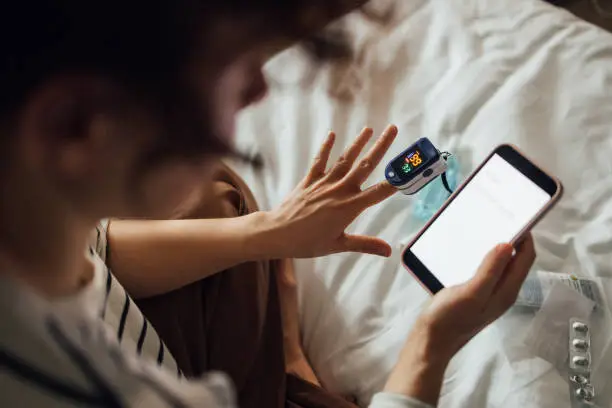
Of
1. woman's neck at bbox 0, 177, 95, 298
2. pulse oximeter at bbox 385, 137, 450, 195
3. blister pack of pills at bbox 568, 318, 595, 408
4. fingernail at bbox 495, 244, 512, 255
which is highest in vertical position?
woman's neck at bbox 0, 177, 95, 298

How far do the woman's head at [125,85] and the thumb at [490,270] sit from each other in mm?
373

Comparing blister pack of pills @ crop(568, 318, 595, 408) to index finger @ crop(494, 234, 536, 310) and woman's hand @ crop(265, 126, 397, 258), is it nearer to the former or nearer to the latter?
index finger @ crop(494, 234, 536, 310)

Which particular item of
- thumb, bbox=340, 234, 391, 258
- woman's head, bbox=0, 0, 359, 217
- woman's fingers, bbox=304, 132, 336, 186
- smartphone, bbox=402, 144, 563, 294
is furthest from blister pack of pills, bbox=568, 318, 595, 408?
woman's head, bbox=0, 0, 359, 217

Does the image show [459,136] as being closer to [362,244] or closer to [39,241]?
[362,244]

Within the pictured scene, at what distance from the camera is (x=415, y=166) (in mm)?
688

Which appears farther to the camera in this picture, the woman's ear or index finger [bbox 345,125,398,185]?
index finger [bbox 345,125,398,185]

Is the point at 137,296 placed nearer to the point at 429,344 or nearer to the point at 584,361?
the point at 429,344

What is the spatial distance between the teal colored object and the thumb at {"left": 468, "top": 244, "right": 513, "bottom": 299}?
0.83 feet

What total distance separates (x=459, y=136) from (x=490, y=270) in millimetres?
371

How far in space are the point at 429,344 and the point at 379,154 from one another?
24 centimetres

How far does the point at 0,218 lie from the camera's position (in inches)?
11.2

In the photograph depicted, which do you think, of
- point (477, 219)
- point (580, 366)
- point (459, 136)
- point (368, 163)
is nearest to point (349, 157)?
point (368, 163)

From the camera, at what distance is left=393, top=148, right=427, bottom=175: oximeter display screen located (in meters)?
0.69

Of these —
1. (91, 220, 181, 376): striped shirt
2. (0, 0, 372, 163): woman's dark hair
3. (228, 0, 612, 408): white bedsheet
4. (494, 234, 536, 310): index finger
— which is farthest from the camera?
(228, 0, 612, 408): white bedsheet
